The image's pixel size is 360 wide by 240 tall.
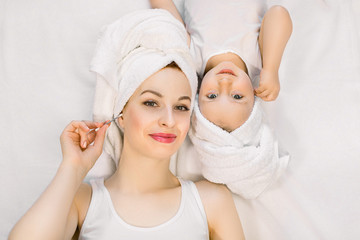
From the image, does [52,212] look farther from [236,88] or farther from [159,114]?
[236,88]

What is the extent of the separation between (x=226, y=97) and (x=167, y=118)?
0.27m

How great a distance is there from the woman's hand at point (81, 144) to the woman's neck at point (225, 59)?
1.73ft

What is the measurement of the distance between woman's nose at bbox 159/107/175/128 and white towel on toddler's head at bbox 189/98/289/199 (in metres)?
0.19

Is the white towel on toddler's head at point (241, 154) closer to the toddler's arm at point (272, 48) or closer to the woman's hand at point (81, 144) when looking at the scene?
the toddler's arm at point (272, 48)

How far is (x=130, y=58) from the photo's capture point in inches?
51.2

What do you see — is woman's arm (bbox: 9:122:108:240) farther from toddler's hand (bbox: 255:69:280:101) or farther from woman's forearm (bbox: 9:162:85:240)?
toddler's hand (bbox: 255:69:280:101)

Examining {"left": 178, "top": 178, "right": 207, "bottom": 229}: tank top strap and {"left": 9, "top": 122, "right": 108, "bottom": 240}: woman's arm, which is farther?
{"left": 178, "top": 178, "right": 207, "bottom": 229}: tank top strap

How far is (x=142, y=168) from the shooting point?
1.29 meters

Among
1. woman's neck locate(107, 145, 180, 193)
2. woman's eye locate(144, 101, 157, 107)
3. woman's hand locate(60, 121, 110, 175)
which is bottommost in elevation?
woman's neck locate(107, 145, 180, 193)

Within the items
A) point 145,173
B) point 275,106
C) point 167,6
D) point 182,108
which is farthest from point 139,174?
point 167,6

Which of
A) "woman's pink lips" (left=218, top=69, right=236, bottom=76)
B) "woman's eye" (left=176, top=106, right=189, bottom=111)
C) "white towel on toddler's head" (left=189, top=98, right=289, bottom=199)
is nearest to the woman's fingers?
"woman's eye" (left=176, top=106, right=189, bottom=111)

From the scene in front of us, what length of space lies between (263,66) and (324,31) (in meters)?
0.43

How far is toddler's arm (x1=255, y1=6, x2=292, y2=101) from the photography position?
1429 millimetres

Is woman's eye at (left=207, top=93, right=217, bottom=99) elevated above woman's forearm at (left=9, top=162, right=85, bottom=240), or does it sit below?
above
